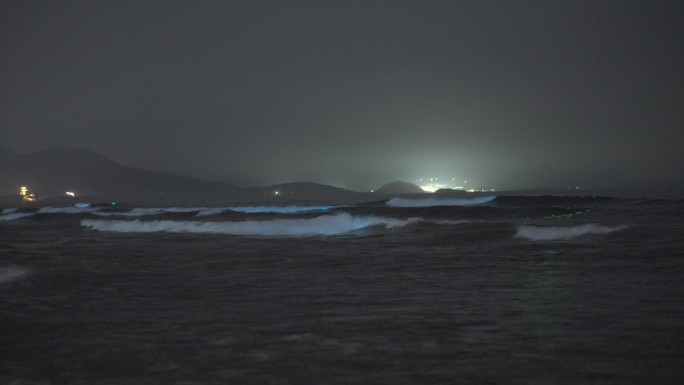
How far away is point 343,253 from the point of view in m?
12.0

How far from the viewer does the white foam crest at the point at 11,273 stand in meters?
8.62

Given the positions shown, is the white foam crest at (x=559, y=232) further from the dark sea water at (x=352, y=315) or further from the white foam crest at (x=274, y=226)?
the white foam crest at (x=274, y=226)

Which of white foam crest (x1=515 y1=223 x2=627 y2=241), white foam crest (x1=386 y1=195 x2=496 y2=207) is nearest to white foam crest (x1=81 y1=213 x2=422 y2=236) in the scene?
white foam crest (x1=515 y1=223 x2=627 y2=241)

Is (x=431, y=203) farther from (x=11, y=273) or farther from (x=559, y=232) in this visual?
(x=11, y=273)

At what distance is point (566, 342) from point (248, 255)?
8623 millimetres

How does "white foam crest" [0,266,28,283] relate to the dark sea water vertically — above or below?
above

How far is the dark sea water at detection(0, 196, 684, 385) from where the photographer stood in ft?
12.8

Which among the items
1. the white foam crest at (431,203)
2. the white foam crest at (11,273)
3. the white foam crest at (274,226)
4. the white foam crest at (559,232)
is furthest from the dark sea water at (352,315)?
the white foam crest at (431,203)

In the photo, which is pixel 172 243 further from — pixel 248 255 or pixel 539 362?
pixel 539 362

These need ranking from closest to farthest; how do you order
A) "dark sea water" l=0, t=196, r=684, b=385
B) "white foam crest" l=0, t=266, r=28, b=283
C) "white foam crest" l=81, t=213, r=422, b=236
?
"dark sea water" l=0, t=196, r=684, b=385
"white foam crest" l=0, t=266, r=28, b=283
"white foam crest" l=81, t=213, r=422, b=236

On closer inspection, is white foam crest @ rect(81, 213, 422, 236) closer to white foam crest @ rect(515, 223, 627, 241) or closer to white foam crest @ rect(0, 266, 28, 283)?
white foam crest @ rect(515, 223, 627, 241)

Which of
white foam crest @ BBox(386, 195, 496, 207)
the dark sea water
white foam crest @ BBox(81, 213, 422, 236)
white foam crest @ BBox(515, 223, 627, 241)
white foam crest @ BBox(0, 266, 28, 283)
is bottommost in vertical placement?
the dark sea water

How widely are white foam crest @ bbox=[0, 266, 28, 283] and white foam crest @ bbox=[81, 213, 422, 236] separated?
9.61 metres

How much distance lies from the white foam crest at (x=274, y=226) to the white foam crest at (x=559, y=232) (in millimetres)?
6022
